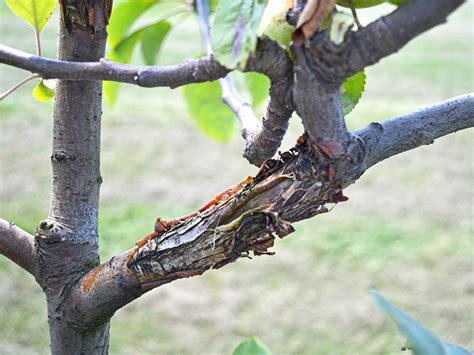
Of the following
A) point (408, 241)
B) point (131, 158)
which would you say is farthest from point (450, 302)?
point (131, 158)

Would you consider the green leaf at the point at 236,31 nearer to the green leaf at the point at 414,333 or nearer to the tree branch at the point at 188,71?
the tree branch at the point at 188,71

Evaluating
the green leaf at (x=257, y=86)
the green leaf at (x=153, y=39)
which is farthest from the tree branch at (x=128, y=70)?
the green leaf at (x=153, y=39)

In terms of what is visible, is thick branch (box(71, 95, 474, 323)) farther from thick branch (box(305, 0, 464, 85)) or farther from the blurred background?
the blurred background

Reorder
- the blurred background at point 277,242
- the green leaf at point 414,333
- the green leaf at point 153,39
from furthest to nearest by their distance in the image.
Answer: the blurred background at point 277,242
the green leaf at point 153,39
the green leaf at point 414,333

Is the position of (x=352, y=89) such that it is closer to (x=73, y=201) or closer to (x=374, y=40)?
(x=374, y=40)

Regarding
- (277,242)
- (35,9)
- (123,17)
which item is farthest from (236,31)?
(277,242)

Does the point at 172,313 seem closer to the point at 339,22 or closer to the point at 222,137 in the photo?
the point at 222,137
